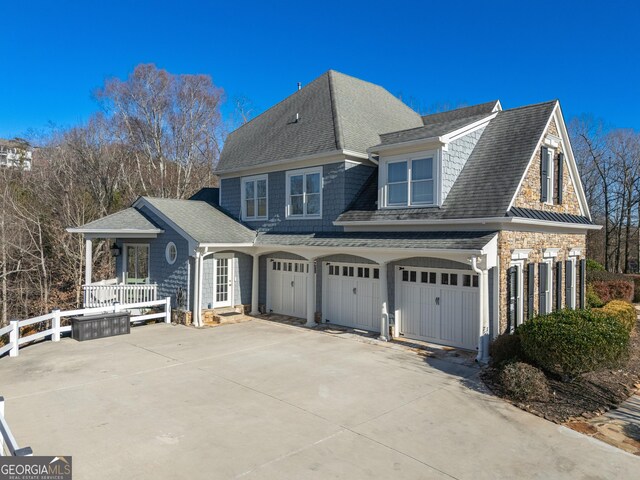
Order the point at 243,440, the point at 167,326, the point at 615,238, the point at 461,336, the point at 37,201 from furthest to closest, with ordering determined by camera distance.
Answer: the point at 615,238
the point at 37,201
the point at 167,326
the point at 461,336
the point at 243,440

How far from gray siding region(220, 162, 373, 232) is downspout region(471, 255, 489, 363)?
5.08 meters

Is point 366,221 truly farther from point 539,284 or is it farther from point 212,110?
point 212,110

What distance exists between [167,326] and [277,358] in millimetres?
5524

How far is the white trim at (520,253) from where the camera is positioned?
11562mm

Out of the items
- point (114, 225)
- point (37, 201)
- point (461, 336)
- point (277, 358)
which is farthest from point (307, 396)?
point (37, 201)

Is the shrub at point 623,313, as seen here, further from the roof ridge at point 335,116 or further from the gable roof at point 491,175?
the roof ridge at point 335,116

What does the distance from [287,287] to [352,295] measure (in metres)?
2.98

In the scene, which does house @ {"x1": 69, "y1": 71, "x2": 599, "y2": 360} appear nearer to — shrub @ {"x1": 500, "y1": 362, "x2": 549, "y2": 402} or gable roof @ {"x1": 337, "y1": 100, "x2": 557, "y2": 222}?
gable roof @ {"x1": 337, "y1": 100, "x2": 557, "y2": 222}

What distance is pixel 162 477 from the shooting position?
5480 millimetres

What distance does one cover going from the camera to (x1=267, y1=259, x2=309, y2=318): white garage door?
16.0 m

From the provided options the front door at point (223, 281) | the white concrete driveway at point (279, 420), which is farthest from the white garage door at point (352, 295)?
the front door at point (223, 281)

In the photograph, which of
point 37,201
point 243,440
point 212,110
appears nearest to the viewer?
point 243,440

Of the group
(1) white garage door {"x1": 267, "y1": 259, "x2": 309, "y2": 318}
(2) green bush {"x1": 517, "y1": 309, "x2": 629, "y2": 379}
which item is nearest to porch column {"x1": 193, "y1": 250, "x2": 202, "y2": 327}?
(1) white garage door {"x1": 267, "y1": 259, "x2": 309, "y2": 318}

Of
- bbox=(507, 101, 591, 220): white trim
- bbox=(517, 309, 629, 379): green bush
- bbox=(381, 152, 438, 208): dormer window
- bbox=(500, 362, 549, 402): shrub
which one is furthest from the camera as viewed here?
bbox=(381, 152, 438, 208): dormer window
